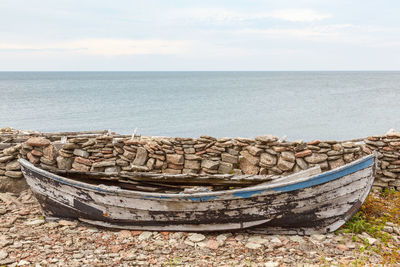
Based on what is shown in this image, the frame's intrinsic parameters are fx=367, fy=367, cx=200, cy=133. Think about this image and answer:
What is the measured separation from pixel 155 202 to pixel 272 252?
251 centimetres

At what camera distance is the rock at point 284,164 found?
8.66m

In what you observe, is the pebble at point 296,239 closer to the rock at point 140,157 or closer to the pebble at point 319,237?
the pebble at point 319,237

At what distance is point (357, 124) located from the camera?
43.0 metres

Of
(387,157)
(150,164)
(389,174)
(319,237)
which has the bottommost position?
(319,237)

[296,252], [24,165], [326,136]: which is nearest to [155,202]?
[296,252]

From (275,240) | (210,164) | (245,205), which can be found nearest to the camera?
(245,205)

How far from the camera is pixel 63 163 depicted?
9.13 meters

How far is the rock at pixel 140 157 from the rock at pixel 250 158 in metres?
2.40

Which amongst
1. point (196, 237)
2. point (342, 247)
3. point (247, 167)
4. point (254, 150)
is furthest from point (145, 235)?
point (342, 247)

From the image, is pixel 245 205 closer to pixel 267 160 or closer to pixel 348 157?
pixel 267 160

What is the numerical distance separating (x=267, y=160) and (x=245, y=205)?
189 cm

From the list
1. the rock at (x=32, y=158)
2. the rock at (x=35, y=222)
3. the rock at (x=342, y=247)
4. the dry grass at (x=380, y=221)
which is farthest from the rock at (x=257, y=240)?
the rock at (x=32, y=158)

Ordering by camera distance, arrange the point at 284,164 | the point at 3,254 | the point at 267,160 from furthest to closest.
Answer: the point at 267,160, the point at 284,164, the point at 3,254

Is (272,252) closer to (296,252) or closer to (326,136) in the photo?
(296,252)
